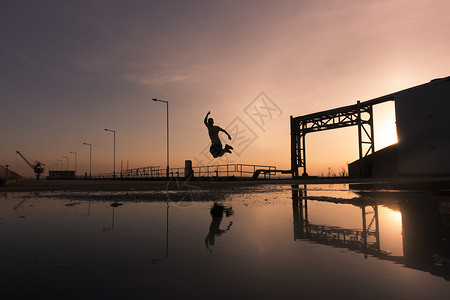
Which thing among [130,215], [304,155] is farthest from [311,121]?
[130,215]

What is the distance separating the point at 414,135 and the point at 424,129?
1013 mm

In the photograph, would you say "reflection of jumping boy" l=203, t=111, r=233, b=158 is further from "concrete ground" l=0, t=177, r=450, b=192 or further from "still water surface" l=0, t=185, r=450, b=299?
"still water surface" l=0, t=185, r=450, b=299

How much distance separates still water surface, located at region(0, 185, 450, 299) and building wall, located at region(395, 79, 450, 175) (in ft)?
69.4

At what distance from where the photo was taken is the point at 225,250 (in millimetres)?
4277

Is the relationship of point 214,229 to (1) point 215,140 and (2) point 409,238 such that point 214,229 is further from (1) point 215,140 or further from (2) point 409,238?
(1) point 215,140

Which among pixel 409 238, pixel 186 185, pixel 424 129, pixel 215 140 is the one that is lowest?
pixel 409 238

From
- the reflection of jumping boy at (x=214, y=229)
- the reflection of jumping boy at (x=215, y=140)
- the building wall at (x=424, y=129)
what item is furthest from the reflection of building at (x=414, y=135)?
the reflection of jumping boy at (x=214, y=229)

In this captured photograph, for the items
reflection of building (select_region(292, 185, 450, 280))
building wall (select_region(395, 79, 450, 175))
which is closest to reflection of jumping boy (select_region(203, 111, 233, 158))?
reflection of building (select_region(292, 185, 450, 280))

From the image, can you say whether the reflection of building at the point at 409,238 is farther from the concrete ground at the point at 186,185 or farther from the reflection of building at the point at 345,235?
the concrete ground at the point at 186,185

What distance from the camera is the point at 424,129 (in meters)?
26.0

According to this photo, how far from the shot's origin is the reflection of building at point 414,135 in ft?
80.8

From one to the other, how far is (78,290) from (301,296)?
1819 mm

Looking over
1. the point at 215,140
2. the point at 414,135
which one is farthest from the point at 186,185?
the point at 414,135

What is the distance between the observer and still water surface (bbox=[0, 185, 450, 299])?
2791 millimetres
